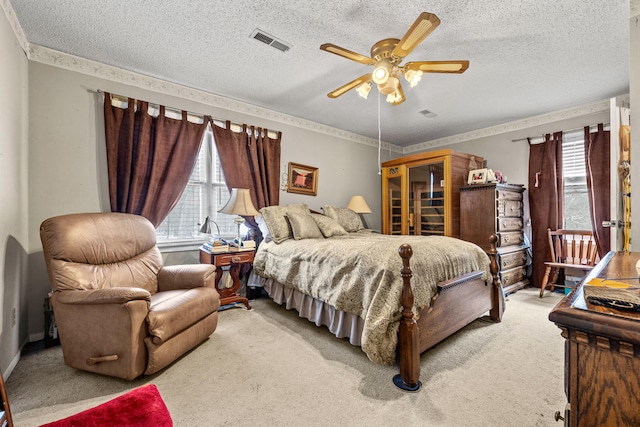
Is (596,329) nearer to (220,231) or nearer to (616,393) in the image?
(616,393)

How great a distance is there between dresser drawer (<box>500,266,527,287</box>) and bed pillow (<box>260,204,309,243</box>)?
2684mm

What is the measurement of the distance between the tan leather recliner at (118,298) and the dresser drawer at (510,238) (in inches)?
138

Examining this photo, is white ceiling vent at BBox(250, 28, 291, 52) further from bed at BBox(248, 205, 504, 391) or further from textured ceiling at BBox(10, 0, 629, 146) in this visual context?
bed at BBox(248, 205, 504, 391)

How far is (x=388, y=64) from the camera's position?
6.93 ft

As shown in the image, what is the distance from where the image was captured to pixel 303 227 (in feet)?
10.6

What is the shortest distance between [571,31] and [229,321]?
3.80 meters

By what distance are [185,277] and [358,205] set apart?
294cm

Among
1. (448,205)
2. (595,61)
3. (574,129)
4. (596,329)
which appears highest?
(595,61)

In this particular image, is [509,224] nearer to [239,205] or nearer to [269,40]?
[239,205]

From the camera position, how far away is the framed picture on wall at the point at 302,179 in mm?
4078

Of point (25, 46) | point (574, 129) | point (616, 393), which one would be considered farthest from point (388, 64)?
point (574, 129)

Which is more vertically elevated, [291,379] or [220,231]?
[220,231]

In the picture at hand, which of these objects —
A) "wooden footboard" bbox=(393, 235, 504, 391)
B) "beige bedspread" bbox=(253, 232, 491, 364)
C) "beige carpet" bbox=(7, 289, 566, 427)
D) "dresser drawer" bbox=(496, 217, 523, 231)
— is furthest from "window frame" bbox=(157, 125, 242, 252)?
"dresser drawer" bbox=(496, 217, 523, 231)

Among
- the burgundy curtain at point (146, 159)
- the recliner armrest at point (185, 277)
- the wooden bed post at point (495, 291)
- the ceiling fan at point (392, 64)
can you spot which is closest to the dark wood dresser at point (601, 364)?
the ceiling fan at point (392, 64)
